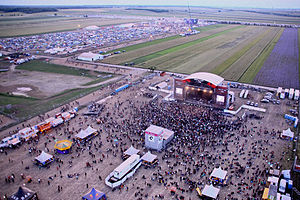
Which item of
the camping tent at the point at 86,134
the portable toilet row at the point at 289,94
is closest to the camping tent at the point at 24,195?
the camping tent at the point at 86,134

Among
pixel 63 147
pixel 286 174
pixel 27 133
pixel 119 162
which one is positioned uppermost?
pixel 27 133

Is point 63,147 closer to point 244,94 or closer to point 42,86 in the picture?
point 42,86

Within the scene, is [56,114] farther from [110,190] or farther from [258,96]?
[258,96]

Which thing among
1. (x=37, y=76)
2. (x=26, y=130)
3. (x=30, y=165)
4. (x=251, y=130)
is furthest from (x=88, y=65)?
(x=251, y=130)

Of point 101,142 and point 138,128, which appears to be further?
point 138,128

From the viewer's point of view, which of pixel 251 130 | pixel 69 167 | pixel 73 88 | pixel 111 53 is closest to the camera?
pixel 69 167

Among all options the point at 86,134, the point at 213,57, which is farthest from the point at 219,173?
the point at 213,57
